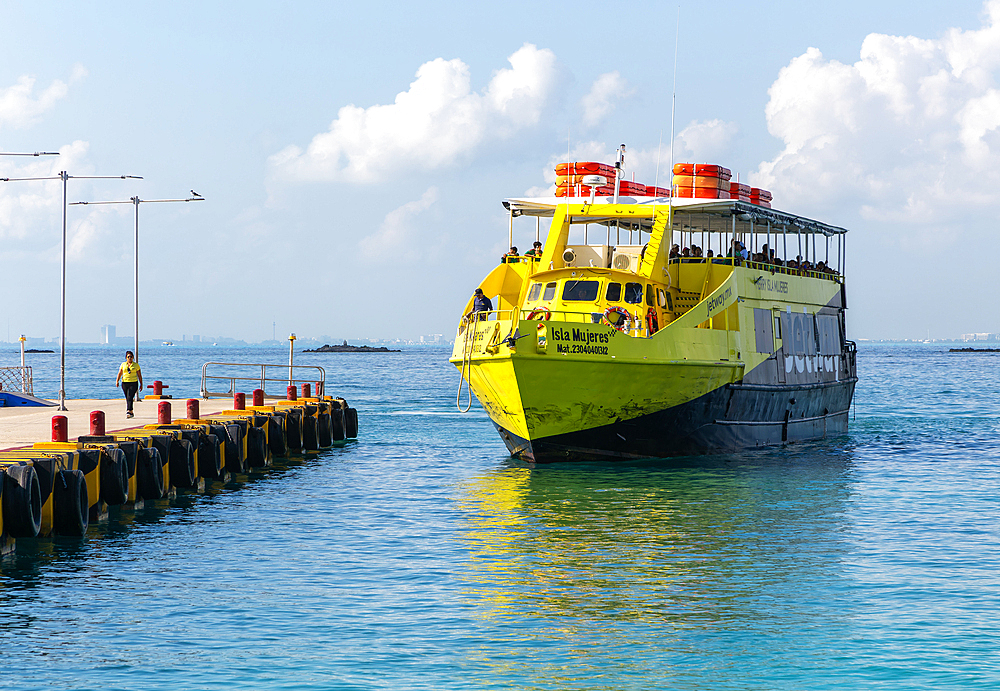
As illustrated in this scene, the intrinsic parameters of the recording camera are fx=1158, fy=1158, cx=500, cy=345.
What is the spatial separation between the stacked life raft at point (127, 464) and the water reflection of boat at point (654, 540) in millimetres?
5927

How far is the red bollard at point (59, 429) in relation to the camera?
784 inches

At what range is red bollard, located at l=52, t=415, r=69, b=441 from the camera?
19.9 m

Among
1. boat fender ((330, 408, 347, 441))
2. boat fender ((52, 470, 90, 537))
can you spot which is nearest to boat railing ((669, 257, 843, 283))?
boat fender ((330, 408, 347, 441))

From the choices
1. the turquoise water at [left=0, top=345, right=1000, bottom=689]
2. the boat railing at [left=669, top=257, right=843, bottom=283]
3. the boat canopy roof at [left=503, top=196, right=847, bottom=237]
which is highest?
the boat canopy roof at [left=503, top=196, right=847, bottom=237]

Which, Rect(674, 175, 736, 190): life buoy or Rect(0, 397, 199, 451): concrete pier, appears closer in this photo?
Rect(0, 397, 199, 451): concrete pier

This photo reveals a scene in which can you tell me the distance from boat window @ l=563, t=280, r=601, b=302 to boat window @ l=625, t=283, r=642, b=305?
0.70 metres

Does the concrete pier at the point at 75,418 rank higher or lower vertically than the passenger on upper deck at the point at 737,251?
lower

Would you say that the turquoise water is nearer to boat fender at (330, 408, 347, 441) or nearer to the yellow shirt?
the yellow shirt

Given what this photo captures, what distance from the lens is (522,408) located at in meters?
25.4

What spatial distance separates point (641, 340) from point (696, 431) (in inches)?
141

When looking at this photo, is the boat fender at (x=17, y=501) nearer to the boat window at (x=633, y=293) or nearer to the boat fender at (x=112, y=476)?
the boat fender at (x=112, y=476)

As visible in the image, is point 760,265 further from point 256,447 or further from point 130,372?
point 130,372

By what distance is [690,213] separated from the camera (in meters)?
30.6

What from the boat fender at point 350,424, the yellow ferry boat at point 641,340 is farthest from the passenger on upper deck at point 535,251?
the boat fender at point 350,424
